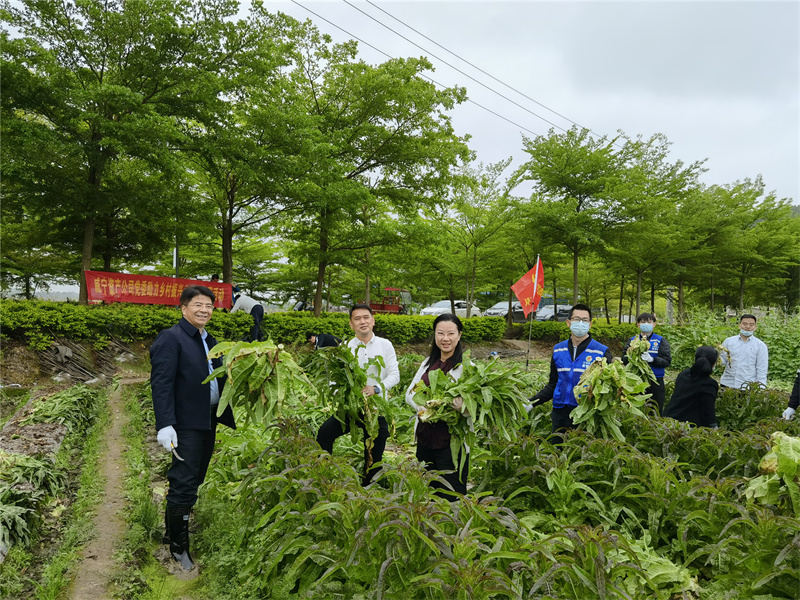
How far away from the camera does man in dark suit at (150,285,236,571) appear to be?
3.12 meters

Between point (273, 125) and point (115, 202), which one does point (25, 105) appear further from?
point (273, 125)

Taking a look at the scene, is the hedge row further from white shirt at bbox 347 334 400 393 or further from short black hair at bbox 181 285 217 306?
short black hair at bbox 181 285 217 306

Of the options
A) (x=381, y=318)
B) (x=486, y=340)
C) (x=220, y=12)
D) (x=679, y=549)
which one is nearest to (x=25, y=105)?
(x=220, y=12)

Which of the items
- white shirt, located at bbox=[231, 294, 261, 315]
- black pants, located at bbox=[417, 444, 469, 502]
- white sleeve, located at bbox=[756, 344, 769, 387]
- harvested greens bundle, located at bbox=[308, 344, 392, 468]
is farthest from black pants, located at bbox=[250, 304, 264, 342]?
white sleeve, located at bbox=[756, 344, 769, 387]

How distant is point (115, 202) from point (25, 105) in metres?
2.24

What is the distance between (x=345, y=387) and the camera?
3.58m

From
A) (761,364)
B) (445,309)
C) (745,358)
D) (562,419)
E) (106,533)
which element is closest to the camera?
(106,533)

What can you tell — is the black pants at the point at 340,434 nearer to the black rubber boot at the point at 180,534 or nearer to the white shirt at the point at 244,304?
the black rubber boot at the point at 180,534

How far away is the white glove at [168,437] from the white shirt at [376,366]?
135cm

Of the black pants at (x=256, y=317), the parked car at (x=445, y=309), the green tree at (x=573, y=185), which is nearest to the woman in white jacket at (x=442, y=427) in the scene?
the black pants at (x=256, y=317)

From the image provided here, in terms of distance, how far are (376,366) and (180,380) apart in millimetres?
1366

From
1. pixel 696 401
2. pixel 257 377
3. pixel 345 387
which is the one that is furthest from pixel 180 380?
pixel 696 401

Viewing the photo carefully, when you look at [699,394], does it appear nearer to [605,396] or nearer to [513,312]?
[605,396]

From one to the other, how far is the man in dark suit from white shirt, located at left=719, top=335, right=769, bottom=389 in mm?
6679
